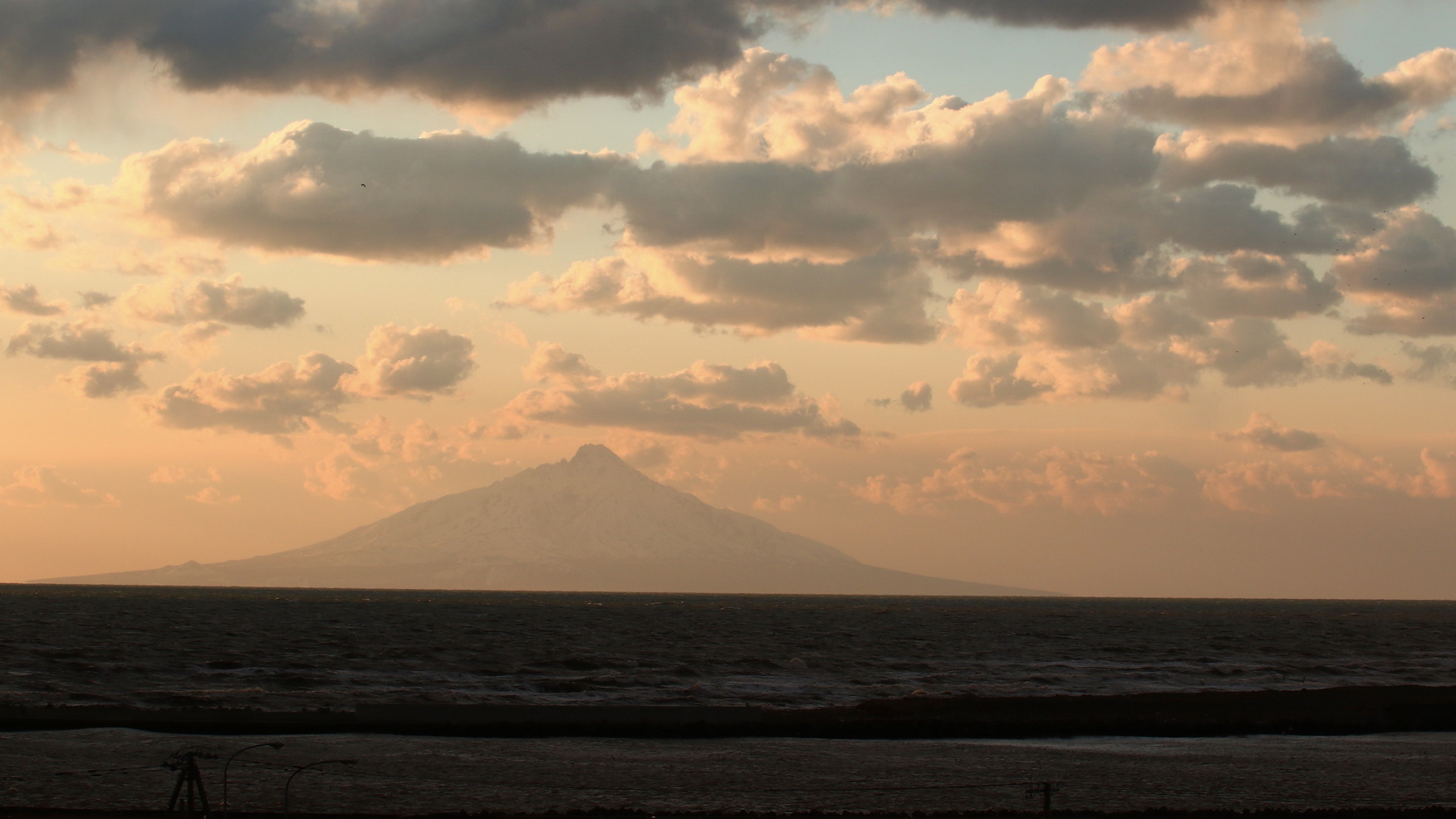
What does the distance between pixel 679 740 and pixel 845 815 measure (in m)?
16.3

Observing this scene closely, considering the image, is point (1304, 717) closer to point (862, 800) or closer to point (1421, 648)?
point (862, 800)

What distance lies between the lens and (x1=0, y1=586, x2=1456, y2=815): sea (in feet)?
111

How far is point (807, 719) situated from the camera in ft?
167

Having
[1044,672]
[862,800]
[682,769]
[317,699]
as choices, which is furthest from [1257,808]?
[1044,672]

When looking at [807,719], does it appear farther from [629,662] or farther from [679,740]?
[629,662]

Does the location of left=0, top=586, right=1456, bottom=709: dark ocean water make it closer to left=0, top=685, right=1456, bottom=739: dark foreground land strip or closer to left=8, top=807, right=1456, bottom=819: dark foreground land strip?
left=0, top=685, right=1456, bottom=739: dark foreground land strip

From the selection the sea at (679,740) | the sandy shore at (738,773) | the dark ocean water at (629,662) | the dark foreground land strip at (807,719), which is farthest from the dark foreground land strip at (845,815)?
the dark ocean water at (629,662)

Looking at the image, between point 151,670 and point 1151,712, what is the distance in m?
53.4

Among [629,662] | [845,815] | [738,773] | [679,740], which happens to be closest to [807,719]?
[679,740]

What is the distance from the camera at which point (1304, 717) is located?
172 ft

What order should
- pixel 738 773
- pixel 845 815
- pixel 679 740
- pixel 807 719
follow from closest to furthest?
pixel 845 815, pixel 738 773, pixel 679 740, pixel 807 719

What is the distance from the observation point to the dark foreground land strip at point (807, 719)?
155 ft

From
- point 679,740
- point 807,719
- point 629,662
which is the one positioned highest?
point 807,719

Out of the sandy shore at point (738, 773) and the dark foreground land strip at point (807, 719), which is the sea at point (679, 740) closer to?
the sandy shore at point (738, 773)
